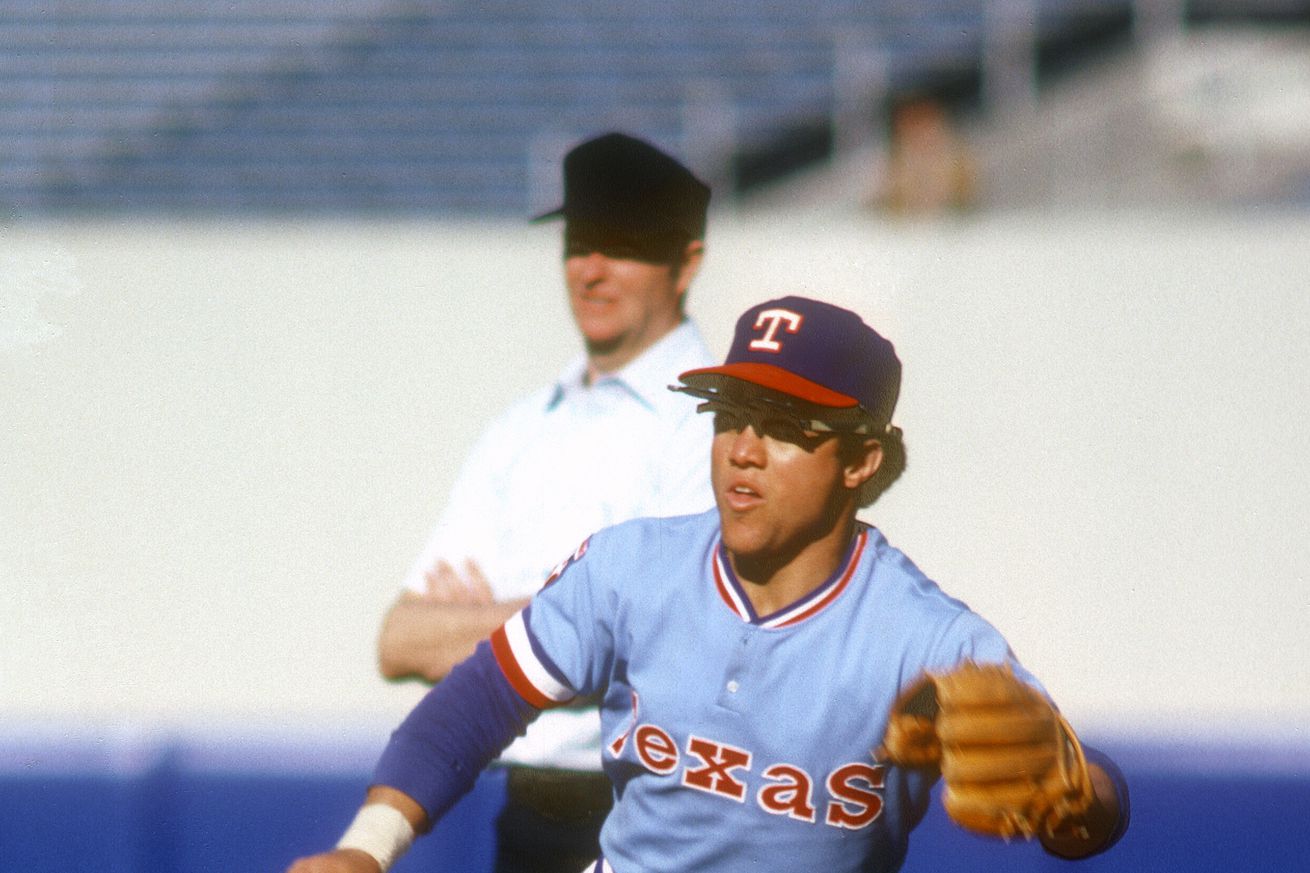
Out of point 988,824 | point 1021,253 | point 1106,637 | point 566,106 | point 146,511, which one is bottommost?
point 1106,637

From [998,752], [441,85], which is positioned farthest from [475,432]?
[441,85]

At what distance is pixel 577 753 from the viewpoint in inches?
101

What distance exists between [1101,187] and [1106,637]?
11.2ft

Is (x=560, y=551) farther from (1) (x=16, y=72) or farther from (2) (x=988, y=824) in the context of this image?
(1) (x=16, y=72)

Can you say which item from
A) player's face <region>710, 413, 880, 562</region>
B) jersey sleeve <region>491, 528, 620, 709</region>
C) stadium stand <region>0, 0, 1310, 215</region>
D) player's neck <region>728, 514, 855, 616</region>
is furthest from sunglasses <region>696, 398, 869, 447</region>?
stadium stand <region>0, 0, 1310, 215</region>

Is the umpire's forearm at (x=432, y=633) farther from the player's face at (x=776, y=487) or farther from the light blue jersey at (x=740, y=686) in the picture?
the player's face at (x=776, y=487)

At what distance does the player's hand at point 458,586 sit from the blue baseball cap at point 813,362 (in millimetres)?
692

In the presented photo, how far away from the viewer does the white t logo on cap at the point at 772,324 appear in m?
2.08

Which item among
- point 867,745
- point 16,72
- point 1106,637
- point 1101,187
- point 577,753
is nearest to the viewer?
point 867,745

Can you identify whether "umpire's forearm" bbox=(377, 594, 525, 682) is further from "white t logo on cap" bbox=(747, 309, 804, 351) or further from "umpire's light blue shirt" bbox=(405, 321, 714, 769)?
"white t logo on cap" bbox=(747, 309, 804, 351)

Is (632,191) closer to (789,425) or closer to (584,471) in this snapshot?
(584,471)

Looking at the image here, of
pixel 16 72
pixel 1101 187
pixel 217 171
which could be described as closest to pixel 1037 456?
→ pixel 1101 187

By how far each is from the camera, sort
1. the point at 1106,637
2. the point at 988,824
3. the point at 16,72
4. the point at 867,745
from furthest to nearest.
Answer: the point at 16,72 < the point at 1106,637 < the point at 867,745 < the point at 988,824

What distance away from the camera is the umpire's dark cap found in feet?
8.59
